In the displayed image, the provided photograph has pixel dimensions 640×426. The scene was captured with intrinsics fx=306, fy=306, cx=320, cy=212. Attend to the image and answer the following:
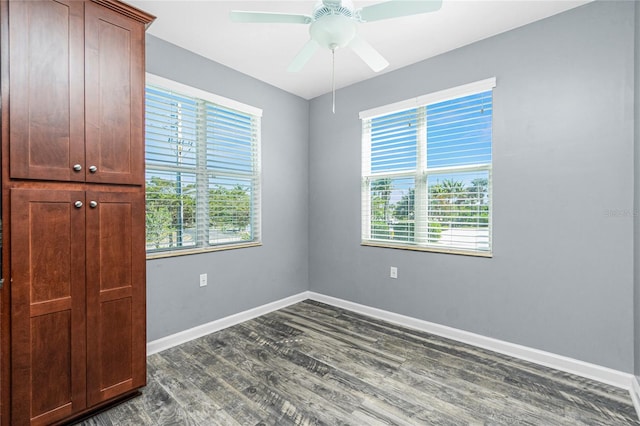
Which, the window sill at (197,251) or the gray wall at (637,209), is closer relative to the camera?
the gray wall at (637,209)

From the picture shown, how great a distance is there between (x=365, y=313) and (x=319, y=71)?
2656 millimetres

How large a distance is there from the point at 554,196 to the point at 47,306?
131 inches

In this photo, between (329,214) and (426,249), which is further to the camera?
(329,214)

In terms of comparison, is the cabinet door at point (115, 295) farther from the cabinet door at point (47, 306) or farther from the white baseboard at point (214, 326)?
the white baseboard at point (214, 326)

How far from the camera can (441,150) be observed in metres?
2.92

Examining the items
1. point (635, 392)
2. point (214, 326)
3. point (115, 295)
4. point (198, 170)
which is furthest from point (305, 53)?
point (635, 392)

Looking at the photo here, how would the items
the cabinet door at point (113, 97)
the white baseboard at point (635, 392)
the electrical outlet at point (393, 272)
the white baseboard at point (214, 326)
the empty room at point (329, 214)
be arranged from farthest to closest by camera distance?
the electrical outlet at point (393, 272), the white baseboard at point (214, 326), the white baseboard at point (635, 392), the cabinet door at point (113, 97), the empty room at point (329, 214)

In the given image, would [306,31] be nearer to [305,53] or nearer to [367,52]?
[305,53]

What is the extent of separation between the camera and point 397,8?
1462 mm

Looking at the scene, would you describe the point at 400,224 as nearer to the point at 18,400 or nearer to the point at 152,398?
the point at 152,398

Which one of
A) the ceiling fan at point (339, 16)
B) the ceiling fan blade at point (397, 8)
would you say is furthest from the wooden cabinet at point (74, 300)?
the ceiling fan blade at point (397, 8)

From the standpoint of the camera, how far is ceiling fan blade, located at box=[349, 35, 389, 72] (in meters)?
1.74

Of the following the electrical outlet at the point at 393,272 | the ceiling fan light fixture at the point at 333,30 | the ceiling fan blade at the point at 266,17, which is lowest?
the electrical outlet at the point at 393,272

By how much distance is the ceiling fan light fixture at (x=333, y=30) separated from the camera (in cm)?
149
